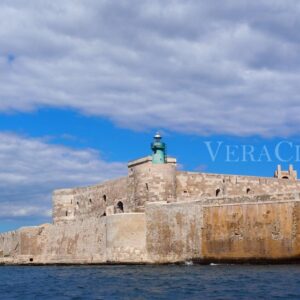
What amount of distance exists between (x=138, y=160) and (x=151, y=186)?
9.14 ft

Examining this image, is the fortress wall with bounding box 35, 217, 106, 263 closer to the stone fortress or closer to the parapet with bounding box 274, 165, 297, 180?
the stone fortress

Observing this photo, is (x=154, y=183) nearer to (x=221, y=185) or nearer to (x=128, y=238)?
(x=128, y=238)

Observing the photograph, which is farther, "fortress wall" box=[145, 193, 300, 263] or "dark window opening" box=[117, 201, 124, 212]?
"dark window opening" box=[117, 201, 124, 212]

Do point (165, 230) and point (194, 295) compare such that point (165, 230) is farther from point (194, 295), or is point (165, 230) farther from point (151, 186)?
point (194, 295)

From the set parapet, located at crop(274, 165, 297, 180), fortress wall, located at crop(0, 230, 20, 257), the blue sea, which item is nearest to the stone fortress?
the blue sea

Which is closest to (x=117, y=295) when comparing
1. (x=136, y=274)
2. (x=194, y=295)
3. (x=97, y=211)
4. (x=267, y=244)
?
(x=194, y=295)

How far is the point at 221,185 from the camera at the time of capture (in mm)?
31078

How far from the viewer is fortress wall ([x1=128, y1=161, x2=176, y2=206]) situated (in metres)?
27.4

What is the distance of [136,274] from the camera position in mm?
21609

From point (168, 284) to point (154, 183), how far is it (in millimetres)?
9659

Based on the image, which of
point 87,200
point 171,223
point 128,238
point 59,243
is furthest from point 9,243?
point 171,223

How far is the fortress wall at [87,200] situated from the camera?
3169 centimetres

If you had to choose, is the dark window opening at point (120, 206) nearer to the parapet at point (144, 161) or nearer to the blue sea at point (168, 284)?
the parapet at point (144, 161)

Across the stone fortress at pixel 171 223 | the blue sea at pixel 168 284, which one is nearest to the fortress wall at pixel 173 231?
the stone fortress at pixel 171 223
